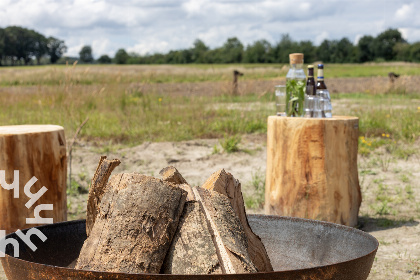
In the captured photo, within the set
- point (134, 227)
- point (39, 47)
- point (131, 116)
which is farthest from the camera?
point (39, 47)

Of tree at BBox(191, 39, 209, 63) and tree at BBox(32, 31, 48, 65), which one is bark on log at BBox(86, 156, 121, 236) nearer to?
tree at BBox(191, 39, 209, 63)

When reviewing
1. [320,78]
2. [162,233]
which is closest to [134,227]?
[162,233]

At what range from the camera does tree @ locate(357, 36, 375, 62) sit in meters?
81.0

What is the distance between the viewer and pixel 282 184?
155 inches

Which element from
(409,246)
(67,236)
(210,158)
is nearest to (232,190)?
(67,236)

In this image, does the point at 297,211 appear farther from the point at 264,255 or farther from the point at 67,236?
the point at 67,236

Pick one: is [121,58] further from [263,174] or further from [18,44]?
[263,174]

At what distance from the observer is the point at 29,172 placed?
11.4 ft

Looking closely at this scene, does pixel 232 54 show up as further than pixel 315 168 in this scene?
Yes

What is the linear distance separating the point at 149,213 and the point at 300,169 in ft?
7.46

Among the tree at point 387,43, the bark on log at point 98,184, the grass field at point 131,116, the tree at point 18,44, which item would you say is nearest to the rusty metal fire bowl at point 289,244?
the bark on log at point 98,184

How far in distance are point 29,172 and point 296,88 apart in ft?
7.29

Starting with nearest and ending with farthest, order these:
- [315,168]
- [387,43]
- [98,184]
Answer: [98,184] → [315,168] → [387,43]

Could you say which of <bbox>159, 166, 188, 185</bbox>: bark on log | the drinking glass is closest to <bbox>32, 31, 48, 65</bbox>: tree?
the drinking glass
